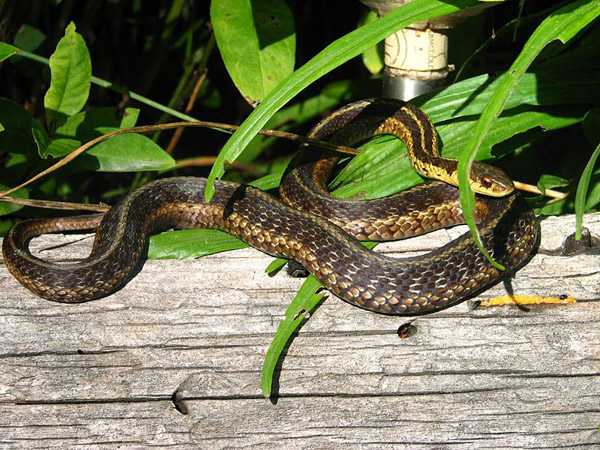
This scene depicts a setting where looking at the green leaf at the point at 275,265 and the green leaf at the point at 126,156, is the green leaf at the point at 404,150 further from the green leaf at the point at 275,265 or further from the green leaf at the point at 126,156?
the green leaf at the point at 126,156

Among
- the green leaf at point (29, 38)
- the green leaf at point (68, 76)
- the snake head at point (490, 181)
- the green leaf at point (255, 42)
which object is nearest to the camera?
the snake head at point (490, 181)

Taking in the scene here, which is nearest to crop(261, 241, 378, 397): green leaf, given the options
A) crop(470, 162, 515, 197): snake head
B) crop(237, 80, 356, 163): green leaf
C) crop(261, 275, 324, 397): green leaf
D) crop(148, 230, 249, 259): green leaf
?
crop(261, 275, 324, 397): green leaf

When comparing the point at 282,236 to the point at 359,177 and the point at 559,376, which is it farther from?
the point at 559,376

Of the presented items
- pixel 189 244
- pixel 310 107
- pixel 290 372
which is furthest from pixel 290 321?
pixel 310 107

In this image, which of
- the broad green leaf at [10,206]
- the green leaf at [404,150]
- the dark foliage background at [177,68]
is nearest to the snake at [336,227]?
the green leaf at [404,150]

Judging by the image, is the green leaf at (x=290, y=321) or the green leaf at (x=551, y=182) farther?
the green leaf at (x=551, y=182)

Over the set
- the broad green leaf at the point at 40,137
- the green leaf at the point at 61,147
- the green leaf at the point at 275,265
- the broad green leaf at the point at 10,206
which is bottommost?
the green leaf at the point at 275,265

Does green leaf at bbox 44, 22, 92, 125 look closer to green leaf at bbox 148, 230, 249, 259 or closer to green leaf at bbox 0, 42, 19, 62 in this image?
green leaf at bbox 0, 42, 19, 62
